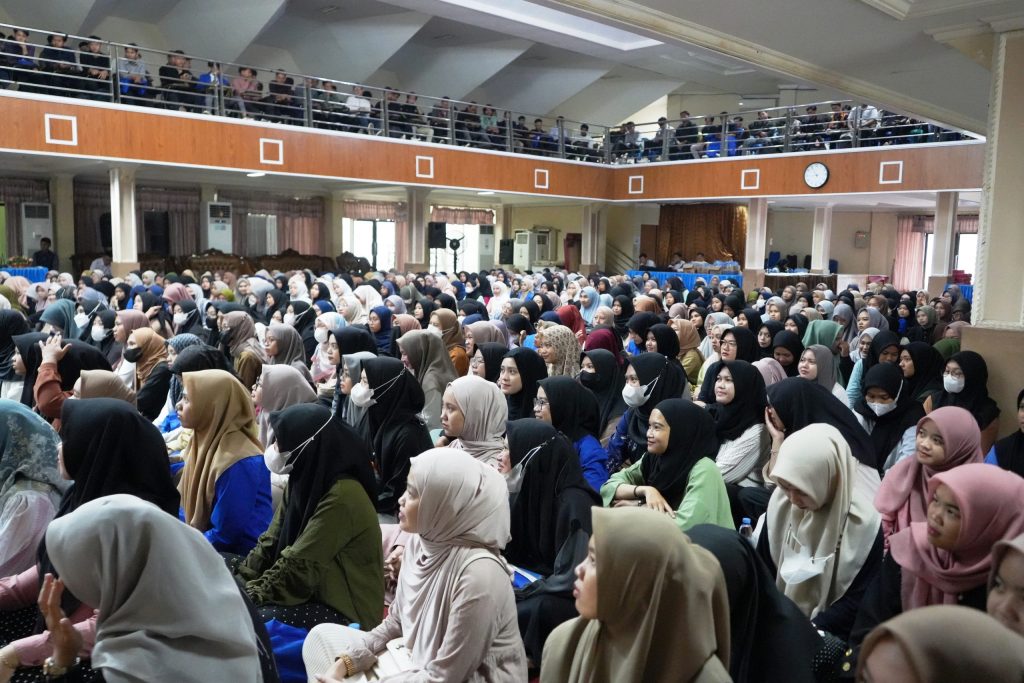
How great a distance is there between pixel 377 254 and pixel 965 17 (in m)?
16.9

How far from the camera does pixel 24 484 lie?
283 cm

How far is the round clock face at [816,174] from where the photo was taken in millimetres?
14898

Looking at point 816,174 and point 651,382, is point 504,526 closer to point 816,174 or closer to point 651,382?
point 651,382

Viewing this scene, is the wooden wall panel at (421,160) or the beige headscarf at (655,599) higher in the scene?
the wooden wall panel at (421,160)

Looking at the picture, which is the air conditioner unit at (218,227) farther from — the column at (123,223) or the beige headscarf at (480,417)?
the beige headscarf at (480,417)

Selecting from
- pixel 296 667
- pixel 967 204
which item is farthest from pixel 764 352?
pixel 967 204

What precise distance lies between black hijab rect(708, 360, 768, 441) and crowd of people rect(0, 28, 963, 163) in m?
9.00

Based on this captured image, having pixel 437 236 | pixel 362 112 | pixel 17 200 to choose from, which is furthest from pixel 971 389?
pixel 17 200

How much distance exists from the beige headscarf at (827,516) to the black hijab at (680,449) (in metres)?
0.63

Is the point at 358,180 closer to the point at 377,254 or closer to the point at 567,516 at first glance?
the point at 377,254

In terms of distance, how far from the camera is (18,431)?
113 inches

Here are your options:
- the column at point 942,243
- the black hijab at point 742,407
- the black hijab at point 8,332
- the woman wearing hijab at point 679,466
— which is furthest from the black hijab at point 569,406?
the column at point 942,243

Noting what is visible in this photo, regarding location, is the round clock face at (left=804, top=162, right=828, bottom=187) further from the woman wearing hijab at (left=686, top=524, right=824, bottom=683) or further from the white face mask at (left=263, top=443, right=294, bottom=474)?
the woman wearing hijab at (left=686, top=524, right=824, bottom=683)

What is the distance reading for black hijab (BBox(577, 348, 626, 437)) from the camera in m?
5.13
